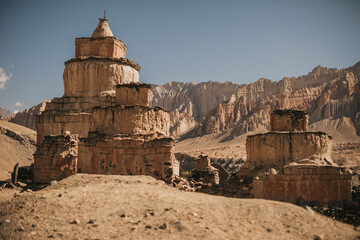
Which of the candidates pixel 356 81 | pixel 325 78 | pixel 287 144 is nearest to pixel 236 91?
pixel 325 78

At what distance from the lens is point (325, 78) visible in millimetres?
114562

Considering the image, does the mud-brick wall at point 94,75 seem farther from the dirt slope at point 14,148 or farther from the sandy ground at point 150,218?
the sandy ground at point 150,218

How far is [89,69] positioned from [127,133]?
11.8 metres

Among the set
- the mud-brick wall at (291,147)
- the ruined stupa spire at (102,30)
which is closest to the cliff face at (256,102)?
the ruined stupa spire at (102,30)

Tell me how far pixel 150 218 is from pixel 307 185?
8.67 metres

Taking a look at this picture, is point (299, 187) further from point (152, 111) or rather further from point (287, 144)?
point (152, 111)

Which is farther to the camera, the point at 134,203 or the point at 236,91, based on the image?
the point at 236,91

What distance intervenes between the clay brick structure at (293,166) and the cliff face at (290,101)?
6576cm

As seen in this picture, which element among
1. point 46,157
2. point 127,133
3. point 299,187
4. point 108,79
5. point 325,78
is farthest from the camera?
point 325,78

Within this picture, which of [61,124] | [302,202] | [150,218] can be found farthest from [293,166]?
[61,124]

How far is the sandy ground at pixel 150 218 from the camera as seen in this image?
7.65 m

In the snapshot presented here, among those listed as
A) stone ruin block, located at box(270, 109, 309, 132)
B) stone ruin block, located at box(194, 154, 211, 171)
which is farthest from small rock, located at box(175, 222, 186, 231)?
stone ruin block, located at box(194, 154, 211, 171)

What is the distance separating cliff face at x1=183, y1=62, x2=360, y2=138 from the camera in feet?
281

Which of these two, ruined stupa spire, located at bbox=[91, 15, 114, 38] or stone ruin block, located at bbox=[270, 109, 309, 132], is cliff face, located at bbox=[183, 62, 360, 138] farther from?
ruined stupa spire, located at bbox=[91, 15, 114, 38]
